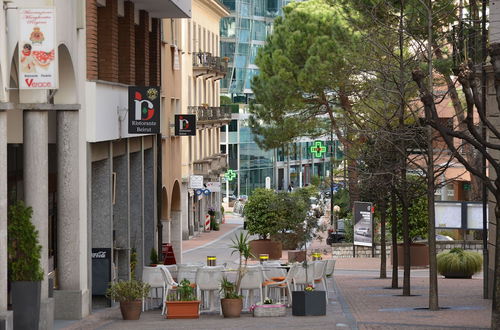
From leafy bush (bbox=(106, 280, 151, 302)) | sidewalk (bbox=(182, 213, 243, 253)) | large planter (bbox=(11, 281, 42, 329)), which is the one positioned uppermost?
large planter (bbox=(11, 281, 42, 329))

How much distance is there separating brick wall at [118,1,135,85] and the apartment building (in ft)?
0.09

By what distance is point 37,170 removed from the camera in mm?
19641

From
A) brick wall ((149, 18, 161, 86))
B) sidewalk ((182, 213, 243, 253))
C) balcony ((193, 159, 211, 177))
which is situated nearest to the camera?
brick wall ((149, 18, 161, 86))

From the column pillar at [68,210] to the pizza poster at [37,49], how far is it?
4326 mm

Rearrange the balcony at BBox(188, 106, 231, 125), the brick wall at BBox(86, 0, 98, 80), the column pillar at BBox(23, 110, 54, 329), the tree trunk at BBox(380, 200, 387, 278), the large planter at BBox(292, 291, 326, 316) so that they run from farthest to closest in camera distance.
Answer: the balcony at BBox(188, 106, 231, 125)
the tree trunk at BBox(380, 200, 387, 278)
the brick wall at BBox(86, 0, 98, 80)
the large planter at BBox(292, 291, 326, 316)
the column pillar at BBox(23, 110, 54, 329)

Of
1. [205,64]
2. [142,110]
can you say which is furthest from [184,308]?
[205,64]

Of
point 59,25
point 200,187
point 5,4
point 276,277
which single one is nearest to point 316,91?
point 200,187

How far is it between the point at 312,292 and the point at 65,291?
4408mm

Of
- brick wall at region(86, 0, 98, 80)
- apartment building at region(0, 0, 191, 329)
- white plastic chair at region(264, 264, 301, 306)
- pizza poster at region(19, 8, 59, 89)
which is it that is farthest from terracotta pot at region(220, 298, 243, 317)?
pizza poster at region(19, 8, 59, 89)

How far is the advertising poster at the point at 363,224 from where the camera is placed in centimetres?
4519

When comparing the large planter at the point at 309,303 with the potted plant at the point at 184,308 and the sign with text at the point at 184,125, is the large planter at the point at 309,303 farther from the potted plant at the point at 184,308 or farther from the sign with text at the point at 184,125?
the sign with text at the point at 184,125

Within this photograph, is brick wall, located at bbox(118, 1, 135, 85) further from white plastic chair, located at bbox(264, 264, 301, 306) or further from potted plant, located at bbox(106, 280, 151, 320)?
potted plant, located at bbox(106, 280, 151, 320)

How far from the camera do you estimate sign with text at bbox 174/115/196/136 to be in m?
42.4

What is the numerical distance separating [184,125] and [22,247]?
81.0 feet
